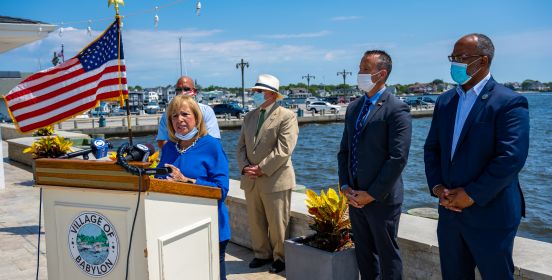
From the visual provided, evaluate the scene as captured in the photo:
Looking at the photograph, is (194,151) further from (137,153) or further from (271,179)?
(271,179)

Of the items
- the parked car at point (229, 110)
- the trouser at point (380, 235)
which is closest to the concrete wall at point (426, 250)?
the trouser at point (380, 235)

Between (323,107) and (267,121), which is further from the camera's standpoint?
(323,107)

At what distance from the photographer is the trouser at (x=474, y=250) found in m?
2.88

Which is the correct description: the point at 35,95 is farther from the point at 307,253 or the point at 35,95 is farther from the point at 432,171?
the point at 432,171

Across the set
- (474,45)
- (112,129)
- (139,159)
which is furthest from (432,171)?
(112,129)

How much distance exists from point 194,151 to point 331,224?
147 centimetres

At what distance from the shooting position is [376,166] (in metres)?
3.65

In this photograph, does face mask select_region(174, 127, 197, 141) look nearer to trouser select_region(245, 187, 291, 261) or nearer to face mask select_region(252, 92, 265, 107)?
trouser select_region(245, 187, 291, 261)

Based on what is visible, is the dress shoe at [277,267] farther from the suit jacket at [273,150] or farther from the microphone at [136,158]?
the microphone at [136,158]

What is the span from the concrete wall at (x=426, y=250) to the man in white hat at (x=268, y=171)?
205 mm

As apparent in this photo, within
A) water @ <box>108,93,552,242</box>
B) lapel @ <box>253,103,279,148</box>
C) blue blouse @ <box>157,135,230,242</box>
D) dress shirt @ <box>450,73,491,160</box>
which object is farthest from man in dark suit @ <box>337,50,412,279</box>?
water @ <box>108,93,552,242</box>

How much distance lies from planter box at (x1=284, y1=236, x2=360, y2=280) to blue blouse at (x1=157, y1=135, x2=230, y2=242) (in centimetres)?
96

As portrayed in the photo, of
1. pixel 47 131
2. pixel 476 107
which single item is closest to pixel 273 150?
pixel 476 107

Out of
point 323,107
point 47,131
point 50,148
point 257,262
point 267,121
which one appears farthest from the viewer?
point 323,107
